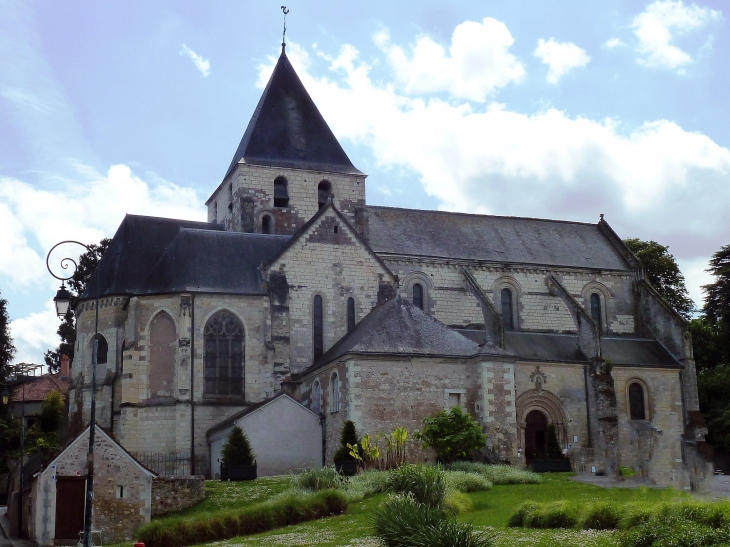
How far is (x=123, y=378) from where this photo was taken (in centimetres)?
3716

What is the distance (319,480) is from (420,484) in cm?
521

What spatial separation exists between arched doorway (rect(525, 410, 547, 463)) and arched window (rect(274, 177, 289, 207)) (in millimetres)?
15002

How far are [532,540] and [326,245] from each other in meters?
24.4

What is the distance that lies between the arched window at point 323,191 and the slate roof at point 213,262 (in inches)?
170

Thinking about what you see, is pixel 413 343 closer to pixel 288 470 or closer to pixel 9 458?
pixel 288 470

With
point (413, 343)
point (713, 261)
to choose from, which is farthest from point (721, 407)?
point (413, 343)

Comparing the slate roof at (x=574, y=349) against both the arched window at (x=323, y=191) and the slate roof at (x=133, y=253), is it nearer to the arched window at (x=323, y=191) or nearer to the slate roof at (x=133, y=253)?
the arched window at (x=323, y=191)

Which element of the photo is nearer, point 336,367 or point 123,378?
point 336,367

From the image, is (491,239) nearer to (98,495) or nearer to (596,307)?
(596,307)

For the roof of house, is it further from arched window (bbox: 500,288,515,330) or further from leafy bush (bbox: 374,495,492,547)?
leafy bush (bbox: 374,495,492,547)

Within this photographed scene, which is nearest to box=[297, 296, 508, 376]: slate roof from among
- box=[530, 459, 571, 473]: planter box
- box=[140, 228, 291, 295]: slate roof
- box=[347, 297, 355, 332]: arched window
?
box=[347, 297, 355, 332]: arched window

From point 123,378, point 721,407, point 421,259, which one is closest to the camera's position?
point 123,378

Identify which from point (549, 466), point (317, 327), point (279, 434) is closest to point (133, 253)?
point (317, 327)

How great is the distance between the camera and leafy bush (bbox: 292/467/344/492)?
87.9 ft
